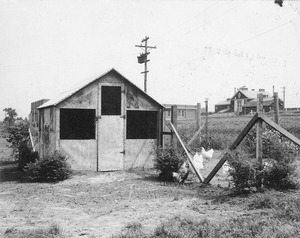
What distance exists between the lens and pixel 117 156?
41.8ft

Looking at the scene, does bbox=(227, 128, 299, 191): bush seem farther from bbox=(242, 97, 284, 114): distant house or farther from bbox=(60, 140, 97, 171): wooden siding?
bbox=(242, 97, 284, 114): distant house

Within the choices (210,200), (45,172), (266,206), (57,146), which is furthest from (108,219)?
(57,146)

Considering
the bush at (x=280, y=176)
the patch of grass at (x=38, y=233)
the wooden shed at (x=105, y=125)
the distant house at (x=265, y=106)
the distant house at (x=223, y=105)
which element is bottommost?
the patch of grass at (x=38, y=233)

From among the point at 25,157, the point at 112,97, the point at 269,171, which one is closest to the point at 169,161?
the point at 269,171

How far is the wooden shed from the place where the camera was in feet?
39.8

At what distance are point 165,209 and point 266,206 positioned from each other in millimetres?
2055

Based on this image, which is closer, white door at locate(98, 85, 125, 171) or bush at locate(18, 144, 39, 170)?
white door at locate(98, 85, 125, 171)

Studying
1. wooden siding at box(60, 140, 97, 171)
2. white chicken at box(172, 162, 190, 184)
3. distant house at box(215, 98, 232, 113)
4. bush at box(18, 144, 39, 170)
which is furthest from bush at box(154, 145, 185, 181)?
distant house at box(215, 98, 232, 113)

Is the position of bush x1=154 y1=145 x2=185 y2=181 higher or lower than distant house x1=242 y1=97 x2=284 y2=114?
lower

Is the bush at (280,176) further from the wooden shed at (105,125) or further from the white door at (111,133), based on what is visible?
the white door at (111,133)

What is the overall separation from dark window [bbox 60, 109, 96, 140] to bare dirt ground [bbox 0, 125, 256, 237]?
2.13 m

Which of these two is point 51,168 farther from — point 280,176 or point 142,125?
point 280,176

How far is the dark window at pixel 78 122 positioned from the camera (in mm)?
12531

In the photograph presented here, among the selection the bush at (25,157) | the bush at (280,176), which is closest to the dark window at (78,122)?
the bush at (25,157)
